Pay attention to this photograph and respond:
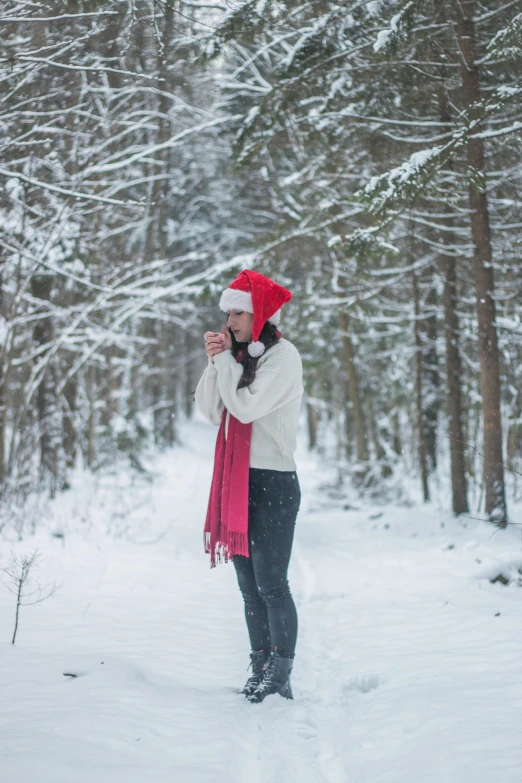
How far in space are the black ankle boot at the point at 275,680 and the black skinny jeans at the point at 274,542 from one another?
1.8 inches

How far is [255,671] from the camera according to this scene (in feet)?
11.3

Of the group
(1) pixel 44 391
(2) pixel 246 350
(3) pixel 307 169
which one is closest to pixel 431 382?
(3) pixel 307 169

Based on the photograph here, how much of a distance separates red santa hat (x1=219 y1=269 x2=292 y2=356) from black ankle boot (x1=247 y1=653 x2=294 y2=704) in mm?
1688

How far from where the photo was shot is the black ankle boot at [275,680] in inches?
127

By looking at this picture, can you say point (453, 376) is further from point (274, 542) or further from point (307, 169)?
point (274, 542)

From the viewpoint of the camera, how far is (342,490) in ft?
40.8

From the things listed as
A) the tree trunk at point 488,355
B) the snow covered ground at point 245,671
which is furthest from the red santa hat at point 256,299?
the tree trunk at point 488,355

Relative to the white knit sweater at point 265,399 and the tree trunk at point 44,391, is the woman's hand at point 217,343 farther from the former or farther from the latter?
the tree trunk at point 44,391

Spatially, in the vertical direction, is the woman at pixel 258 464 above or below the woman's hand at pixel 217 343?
below

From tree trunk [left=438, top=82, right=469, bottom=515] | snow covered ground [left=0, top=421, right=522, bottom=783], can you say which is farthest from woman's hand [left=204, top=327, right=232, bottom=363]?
tree trunk [left=438, top=82, right=469, bottom=515]

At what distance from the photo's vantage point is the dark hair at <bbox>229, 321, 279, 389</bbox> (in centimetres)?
326

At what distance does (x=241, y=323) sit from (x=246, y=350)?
159 millimetres

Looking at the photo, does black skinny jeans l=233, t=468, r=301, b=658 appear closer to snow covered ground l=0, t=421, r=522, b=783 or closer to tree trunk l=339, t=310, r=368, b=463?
snow covered ground l=0, t=421, r=522, b=783

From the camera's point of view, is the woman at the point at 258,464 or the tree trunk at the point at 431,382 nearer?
the woman at the point at 258,464
